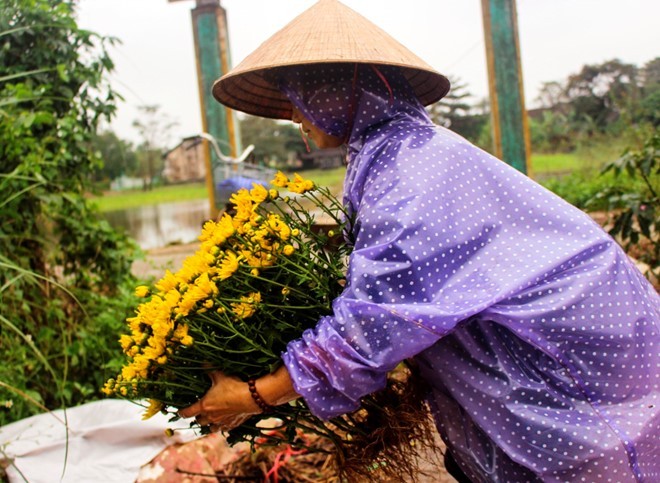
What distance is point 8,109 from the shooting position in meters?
3.02

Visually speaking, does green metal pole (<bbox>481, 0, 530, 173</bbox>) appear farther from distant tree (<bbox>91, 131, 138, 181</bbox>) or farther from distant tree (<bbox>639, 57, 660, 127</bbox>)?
distant tree (<bbox>639, 57, 660, 127</bbox>)

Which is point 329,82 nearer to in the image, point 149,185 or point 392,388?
point 392,388

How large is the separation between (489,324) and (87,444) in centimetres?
192

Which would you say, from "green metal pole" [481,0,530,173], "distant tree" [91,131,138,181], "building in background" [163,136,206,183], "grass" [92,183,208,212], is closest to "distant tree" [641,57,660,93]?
"green metal pole" [481,0,530,173]

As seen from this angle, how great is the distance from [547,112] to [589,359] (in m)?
13.0

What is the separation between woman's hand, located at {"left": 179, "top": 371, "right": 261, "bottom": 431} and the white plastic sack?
125 centimetres

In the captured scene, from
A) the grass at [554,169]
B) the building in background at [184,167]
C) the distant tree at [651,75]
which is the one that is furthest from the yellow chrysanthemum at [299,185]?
the building in background at [184,167]

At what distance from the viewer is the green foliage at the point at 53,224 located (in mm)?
2918

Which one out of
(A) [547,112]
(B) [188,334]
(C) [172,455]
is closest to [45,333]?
(C) [172,455]

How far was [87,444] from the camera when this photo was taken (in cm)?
264

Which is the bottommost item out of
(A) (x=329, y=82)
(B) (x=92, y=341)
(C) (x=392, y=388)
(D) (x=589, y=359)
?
(B) (x=92, y=341)

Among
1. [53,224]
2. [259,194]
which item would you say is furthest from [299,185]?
[53,224]

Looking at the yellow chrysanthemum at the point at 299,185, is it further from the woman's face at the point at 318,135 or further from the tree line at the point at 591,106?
the tree line at the point at 591,106

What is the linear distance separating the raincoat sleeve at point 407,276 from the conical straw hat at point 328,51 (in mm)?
290
